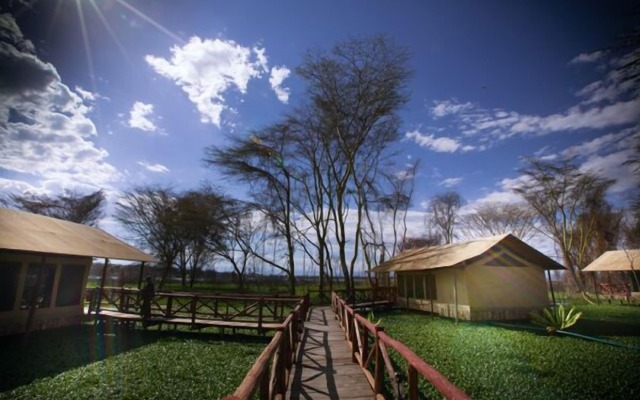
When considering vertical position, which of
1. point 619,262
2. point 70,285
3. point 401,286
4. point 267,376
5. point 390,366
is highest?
point 619,262

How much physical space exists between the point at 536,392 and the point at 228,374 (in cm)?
686

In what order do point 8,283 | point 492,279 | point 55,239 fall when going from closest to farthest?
point 8,283, point 55,239, point 492,279

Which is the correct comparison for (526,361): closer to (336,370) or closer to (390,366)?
(336,370)

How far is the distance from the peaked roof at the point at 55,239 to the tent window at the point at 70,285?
1.40 m

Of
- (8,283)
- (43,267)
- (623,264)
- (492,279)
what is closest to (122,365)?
(43,267)

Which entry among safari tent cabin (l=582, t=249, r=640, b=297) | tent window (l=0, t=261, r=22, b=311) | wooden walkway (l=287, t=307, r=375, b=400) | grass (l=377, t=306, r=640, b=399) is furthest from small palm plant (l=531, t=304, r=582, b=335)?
tent window (l=0, t=261, r=22, b=311)

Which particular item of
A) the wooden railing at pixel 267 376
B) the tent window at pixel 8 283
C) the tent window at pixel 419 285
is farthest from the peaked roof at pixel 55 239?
the tent window at pixel 419 285

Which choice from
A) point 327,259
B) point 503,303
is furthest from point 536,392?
point 327,259

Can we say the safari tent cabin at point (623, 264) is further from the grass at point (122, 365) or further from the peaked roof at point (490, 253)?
the grass at point (122, 365)

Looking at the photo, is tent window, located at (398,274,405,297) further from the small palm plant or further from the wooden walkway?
the wooden walkway

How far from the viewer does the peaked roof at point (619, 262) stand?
23.3 metres

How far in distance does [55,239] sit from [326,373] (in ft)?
38.7

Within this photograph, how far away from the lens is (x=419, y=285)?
20766 millimetres

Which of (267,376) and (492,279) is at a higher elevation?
(492,279)
